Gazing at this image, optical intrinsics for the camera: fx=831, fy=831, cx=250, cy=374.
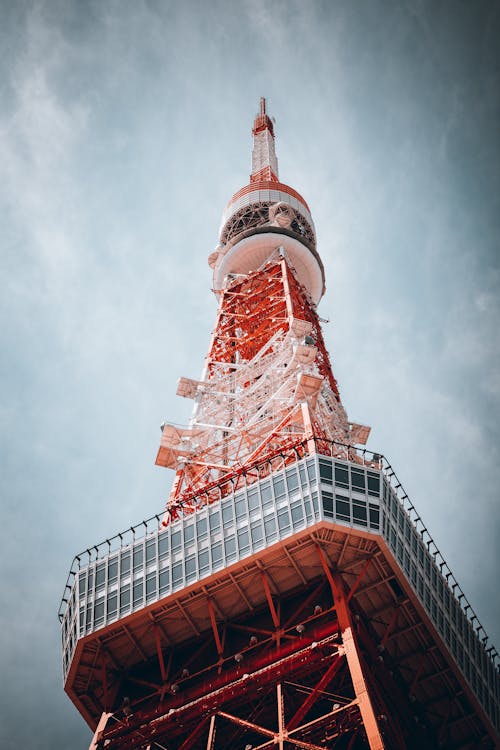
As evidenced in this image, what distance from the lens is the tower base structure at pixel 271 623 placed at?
3209 cm

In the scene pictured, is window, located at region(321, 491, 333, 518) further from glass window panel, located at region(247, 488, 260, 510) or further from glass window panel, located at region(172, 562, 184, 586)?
glass window panel, located at region(172, 562, 184, 586)

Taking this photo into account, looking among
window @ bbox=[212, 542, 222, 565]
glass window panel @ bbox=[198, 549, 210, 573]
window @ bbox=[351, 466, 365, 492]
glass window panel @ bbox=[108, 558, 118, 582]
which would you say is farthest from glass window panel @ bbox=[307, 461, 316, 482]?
glass window panel @ bbox=[108, 558, 118, 582]

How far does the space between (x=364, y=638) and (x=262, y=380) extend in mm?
20199

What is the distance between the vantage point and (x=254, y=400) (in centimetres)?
4962

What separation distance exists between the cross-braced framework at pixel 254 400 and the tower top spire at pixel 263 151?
22698 millimetres

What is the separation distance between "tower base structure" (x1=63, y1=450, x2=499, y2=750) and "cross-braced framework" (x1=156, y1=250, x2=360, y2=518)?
364 centimetres

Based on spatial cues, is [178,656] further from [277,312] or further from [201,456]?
[277,312]

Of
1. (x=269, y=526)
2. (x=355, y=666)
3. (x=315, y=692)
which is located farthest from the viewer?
(x=269, y=526)

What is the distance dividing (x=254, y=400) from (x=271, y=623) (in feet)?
56.7

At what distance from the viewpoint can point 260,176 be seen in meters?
83.9

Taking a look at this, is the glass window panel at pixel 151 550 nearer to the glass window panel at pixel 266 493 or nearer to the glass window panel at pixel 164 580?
the glass window panel at pixel 164 580

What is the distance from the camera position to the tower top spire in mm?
84188

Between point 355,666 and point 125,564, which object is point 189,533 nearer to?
point 125,564

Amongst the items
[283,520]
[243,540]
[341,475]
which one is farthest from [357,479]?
[243,540]
